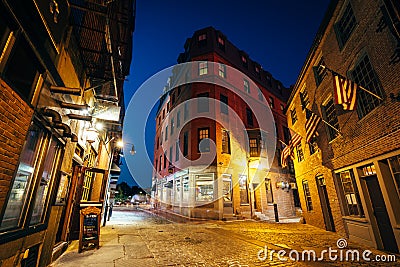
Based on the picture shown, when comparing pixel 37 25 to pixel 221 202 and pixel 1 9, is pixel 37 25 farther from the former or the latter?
pixel 221 202

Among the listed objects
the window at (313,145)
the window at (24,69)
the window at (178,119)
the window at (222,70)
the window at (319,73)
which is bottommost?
the window at (24,69)

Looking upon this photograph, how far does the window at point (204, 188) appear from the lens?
1705 cm

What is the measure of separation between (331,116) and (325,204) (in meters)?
5.08

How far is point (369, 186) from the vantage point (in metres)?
7.13

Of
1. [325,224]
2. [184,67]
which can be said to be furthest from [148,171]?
[325,224]

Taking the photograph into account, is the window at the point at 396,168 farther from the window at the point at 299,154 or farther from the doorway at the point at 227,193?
the doorway at the point at 227,193

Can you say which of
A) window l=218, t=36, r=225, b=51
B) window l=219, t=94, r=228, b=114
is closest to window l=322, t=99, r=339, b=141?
→ window l=219, t=94, r=228, b=114

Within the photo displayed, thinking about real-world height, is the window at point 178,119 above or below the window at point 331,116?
above

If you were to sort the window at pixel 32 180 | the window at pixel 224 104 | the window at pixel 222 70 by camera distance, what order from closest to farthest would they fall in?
the window at pixel 32 180, the window at pixel 224 104, the window at pixel 222 70

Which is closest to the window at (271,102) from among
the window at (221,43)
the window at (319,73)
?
the window at (221,43)

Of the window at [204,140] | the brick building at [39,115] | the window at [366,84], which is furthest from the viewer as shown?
the window at [204,140]

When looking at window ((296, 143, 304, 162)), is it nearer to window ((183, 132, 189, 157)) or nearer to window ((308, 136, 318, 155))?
window ((308, 136, 318, 155))

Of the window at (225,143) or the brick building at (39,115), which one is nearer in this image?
the brick building at (39,115)

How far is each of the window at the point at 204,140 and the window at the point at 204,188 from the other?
277 centimetres
